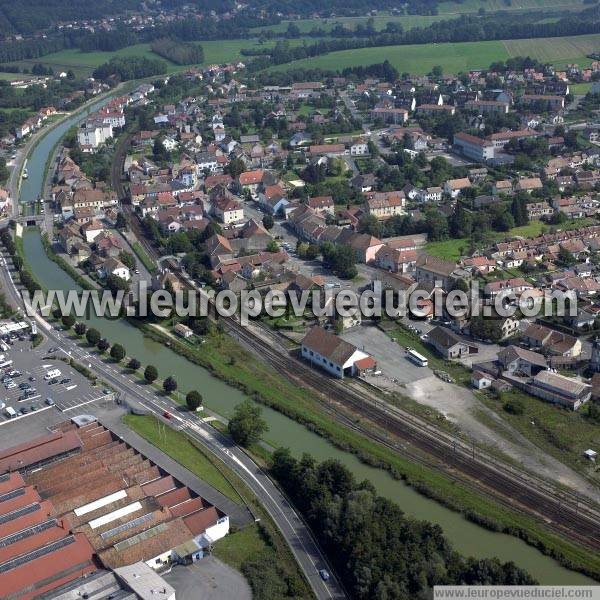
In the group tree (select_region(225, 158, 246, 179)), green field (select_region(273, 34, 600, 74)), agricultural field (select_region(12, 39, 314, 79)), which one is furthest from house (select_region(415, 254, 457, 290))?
agricultural field (select_region(12, 39, 314, 79))

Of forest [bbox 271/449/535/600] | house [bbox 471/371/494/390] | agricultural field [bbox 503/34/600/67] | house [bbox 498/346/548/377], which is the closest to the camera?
forest [bbox 271/449/535/600]

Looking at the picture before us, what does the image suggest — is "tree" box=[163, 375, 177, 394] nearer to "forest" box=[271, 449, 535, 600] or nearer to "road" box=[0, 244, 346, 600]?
"road" box=[0, 244, 346, 600]

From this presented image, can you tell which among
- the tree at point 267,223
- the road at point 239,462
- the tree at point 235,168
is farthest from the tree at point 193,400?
the tree at point 235,168

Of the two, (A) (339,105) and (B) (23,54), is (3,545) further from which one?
(B) (23,54)

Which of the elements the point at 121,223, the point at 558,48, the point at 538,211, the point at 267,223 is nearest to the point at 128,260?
the point at 121,223

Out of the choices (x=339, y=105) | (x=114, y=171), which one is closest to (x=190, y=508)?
(x=114, y=171)

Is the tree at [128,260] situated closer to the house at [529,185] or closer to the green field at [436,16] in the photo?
the house at [529,185]

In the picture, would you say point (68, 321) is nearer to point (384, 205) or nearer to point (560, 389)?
point (560, 389)
